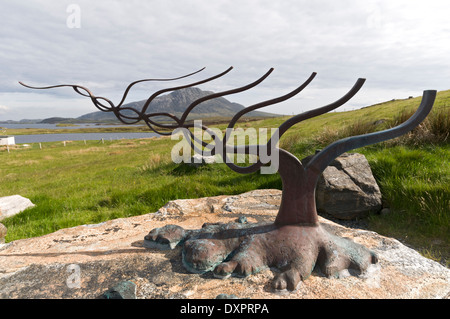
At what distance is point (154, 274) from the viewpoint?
2.43m

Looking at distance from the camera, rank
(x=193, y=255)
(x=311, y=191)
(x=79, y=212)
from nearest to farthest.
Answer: (x=193, y=255) → (x=311, y=191) → (x=79, y=212)

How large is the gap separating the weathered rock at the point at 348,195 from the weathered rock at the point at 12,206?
250 inches

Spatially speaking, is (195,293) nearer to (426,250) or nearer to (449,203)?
(426,250)

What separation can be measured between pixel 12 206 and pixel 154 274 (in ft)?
17.0

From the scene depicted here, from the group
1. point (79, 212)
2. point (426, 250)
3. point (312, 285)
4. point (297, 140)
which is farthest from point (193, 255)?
point (297, 140)

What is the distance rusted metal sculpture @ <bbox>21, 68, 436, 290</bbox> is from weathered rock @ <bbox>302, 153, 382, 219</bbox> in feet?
7.02

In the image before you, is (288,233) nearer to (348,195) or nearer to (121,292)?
(121,292)

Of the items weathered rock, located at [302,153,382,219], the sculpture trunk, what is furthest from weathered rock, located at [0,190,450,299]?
weathered rock, located at [302,153,382,219]

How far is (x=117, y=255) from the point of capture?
278cm

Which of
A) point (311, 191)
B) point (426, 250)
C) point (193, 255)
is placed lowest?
point (426, 250)

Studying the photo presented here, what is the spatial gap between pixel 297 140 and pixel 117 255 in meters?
8.25

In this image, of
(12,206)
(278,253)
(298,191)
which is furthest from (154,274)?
(12,206)

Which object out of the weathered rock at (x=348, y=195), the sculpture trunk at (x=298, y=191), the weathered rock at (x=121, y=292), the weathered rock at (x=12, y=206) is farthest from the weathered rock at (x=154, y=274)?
the weathered rock at (x=12, y=206)
